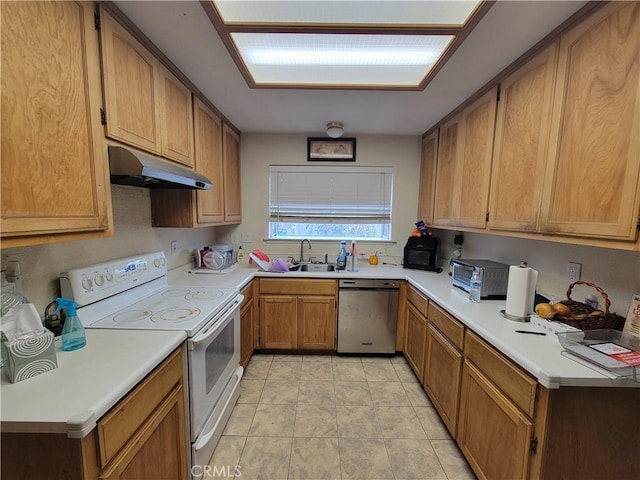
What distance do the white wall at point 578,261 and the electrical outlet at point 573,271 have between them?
0.06ft

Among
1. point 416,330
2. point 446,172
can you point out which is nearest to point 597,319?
point 416,330

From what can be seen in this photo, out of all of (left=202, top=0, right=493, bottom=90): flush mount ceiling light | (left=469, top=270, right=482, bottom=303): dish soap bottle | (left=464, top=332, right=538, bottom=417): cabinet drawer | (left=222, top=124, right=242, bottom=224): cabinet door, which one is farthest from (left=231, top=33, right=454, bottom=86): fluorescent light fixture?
(left=464, top=332, right=538, bottom=417): cabinet drawer

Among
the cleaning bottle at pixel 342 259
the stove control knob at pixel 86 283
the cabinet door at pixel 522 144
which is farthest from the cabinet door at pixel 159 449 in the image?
the cabinet door at pixel 522 144

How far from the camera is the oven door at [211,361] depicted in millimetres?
1344

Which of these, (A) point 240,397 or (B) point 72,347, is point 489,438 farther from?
(B) point 72,347

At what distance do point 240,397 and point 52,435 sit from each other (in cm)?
151

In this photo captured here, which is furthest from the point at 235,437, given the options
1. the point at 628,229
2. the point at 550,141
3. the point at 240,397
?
the point at 550,141

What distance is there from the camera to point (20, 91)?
83 centimetres

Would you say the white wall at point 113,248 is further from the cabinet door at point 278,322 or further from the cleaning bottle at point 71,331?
the cabinet door at point 278,322

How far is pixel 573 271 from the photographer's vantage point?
151 cm

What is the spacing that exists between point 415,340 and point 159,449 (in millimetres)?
1998

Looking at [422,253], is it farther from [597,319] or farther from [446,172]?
[597,319]

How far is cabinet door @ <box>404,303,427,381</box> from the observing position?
2.18 m

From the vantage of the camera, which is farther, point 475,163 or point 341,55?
point 475,163
